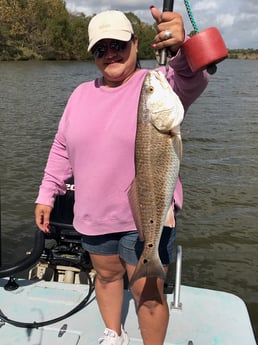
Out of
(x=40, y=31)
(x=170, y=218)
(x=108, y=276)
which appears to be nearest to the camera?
(x=170, y=218)

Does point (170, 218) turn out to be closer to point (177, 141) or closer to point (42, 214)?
point (177, 141)

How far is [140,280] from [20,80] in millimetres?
25310

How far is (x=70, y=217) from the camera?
371 centimetres

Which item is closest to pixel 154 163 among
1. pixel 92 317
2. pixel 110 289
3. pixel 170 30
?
pixel 170 30

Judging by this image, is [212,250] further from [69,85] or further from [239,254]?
[69,85]

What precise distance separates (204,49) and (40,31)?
6131cm

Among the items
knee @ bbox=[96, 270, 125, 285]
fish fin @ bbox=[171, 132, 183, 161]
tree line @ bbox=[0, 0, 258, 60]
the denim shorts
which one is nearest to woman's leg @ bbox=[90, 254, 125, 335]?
knee @ bbox=[96, 270, 125, 285]

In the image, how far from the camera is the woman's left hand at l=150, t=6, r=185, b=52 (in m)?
2.10

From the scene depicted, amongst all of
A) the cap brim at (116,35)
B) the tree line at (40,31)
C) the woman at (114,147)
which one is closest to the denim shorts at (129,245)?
the woman at (114,147)

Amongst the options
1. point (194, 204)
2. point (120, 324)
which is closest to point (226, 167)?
point (194, 204)

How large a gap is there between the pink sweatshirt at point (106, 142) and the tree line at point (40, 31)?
160 ft

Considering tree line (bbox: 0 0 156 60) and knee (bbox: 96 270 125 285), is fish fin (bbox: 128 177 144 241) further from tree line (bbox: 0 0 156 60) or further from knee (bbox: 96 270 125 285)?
tree line (bbox: 0 0 156 60)

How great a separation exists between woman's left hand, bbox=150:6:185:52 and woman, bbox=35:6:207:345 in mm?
44

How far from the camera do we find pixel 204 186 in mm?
8867
